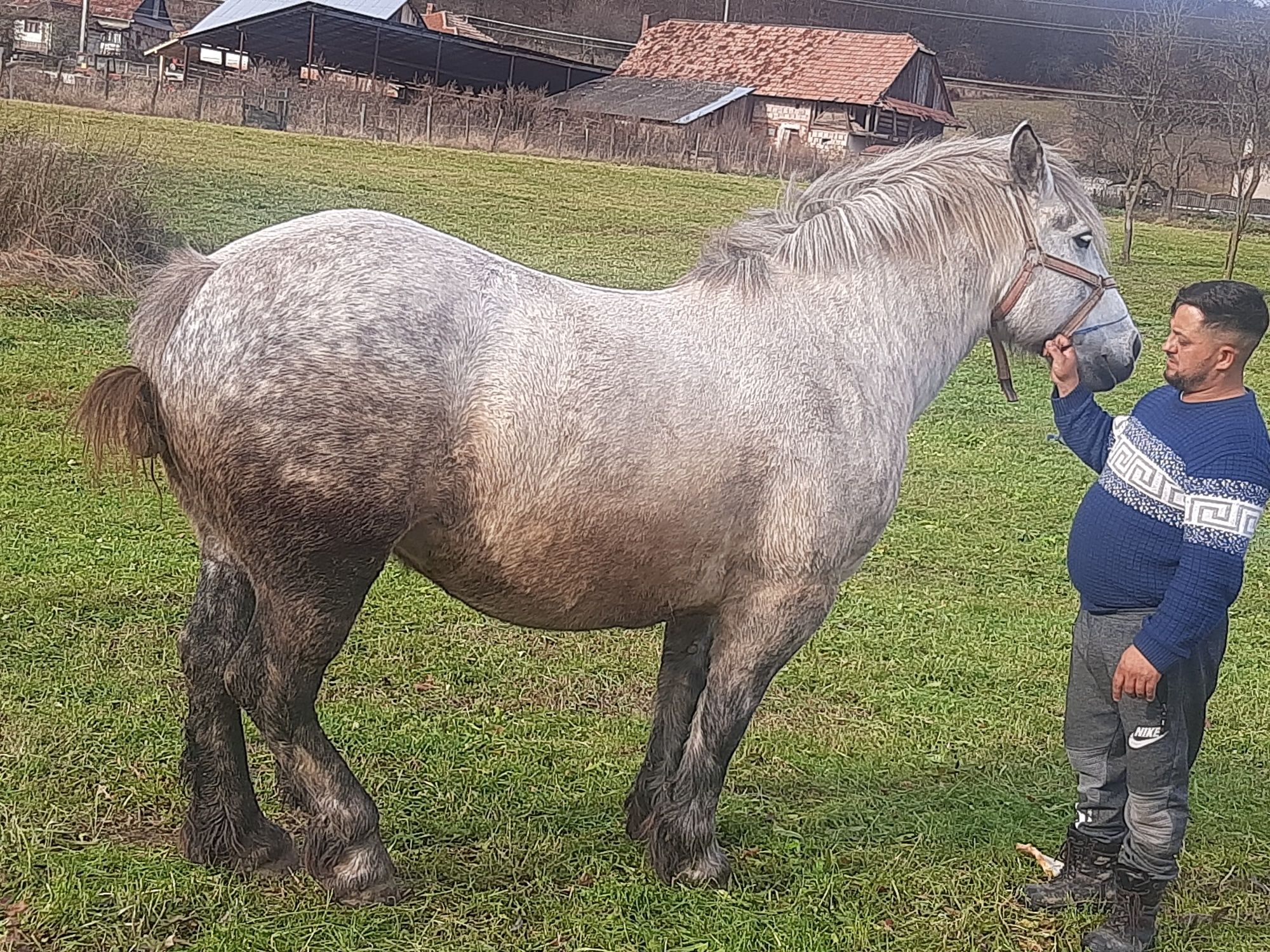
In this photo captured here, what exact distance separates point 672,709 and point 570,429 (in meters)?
1.22

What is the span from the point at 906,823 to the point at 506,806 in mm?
1390

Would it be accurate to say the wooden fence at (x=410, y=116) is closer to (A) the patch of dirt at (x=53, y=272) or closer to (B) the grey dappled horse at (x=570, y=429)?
(A) the patch of dirt at (x=53, y=272)

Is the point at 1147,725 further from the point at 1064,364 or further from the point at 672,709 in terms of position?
the point at 672,709

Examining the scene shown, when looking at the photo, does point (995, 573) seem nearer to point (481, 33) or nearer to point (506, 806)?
point (506, 806)

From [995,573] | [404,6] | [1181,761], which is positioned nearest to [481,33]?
[404,6]

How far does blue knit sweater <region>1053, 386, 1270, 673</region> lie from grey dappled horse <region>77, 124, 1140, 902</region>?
0.49 metres

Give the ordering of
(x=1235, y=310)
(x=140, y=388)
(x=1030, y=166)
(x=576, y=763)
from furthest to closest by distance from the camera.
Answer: (x=576, y=763) → (x=1030, y=166) → (x=1235, y=310) → (x=140, y=388)

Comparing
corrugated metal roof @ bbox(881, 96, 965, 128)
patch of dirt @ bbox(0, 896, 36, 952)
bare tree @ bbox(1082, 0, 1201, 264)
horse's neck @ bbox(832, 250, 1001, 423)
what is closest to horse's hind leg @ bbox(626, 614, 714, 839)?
horse's neck @ bbox(832, 250, 1001, 423)

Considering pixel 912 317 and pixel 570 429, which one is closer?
pixel 570 429

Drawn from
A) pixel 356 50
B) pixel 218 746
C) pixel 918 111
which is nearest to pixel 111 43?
pixel 356 50

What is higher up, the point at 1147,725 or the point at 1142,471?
the point at 1142,471

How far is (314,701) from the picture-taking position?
3.31 m

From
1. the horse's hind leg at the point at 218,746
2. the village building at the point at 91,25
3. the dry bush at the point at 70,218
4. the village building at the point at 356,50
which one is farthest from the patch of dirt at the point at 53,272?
the village building at the point at 91,25

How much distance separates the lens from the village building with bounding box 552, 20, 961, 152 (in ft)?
132
